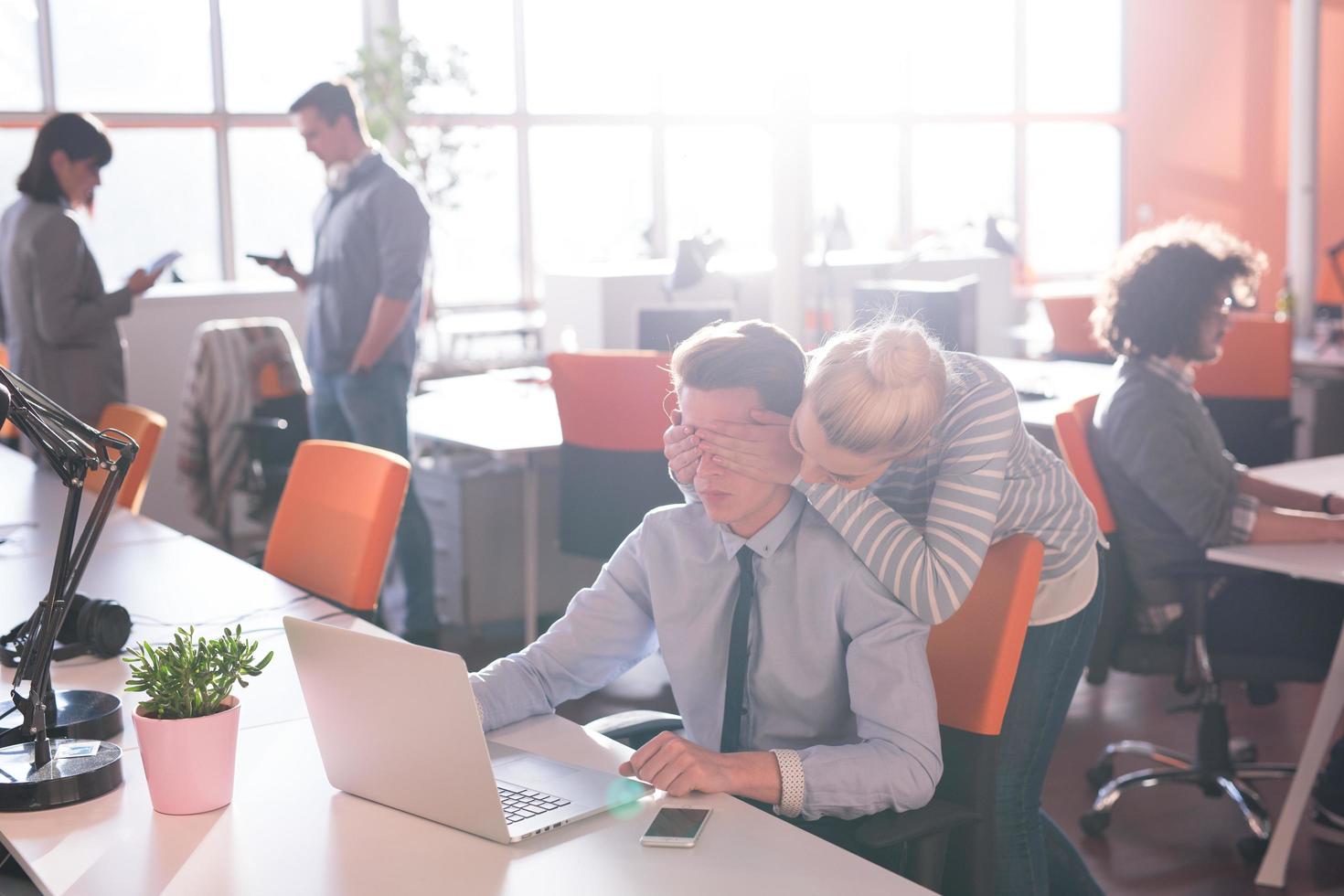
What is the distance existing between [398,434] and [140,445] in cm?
106

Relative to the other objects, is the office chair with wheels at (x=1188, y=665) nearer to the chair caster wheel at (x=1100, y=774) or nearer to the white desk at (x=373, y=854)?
the chair caster wheel at (x=1100, y=774)

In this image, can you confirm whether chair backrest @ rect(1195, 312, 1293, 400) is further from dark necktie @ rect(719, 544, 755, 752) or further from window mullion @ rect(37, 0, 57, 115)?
window mullion @ rect(37, 0, 57, 115)

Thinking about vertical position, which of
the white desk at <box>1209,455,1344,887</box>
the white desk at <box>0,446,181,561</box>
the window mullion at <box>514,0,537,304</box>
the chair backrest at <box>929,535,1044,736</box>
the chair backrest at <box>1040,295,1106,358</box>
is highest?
the window mullion at <box>514,0,537,304</box>

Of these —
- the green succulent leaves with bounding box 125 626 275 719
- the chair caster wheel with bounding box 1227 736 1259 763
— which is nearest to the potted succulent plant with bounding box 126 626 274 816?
the green succulent leaves with bounding box 125 626 275 719

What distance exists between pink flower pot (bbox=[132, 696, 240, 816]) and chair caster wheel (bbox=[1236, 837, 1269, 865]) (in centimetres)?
227

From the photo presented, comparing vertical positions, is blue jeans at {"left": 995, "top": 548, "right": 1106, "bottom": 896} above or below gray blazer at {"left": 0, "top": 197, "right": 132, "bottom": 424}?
below

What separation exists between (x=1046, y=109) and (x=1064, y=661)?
31.0ft

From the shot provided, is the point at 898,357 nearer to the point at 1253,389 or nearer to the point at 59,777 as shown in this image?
the point at 59,777

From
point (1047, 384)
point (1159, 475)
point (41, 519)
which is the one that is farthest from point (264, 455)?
point (1159, 475)

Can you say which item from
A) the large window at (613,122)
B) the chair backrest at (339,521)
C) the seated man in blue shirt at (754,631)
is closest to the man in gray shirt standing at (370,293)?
the large window at (613,122)

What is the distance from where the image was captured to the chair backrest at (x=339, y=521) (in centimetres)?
247

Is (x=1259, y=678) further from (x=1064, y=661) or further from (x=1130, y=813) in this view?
(x=1064, y=661)

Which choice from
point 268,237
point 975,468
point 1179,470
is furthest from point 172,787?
point 268,237

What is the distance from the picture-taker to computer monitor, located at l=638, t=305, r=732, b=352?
4680 mm
